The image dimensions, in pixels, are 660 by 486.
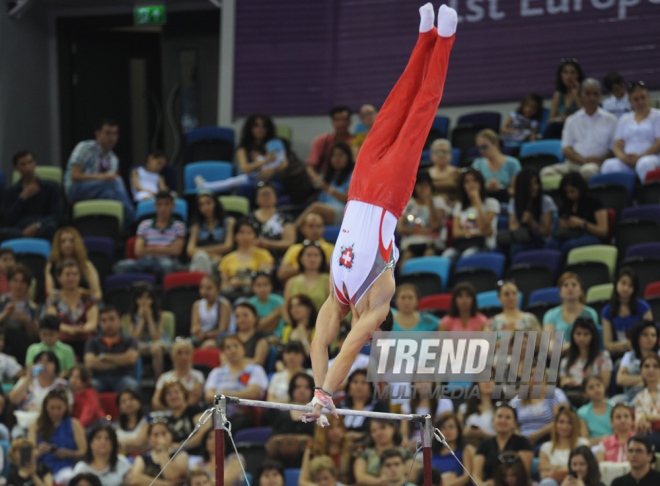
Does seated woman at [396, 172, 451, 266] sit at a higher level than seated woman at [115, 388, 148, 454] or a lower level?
higher

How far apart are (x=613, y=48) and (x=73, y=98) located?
21.9ft

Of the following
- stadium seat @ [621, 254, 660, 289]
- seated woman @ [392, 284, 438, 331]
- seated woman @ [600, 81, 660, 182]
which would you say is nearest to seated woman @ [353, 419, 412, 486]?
seated woman @ [392, 284, 438, 331]

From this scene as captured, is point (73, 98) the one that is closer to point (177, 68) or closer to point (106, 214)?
point (177, 68)

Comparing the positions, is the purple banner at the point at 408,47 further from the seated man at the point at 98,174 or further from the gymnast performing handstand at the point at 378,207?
the gymnast performing handstand at the point at 378,207

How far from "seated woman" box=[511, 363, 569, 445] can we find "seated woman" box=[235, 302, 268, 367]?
1878mm

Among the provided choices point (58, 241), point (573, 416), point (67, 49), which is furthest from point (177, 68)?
point (573, 416)

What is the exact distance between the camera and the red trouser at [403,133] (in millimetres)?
4520

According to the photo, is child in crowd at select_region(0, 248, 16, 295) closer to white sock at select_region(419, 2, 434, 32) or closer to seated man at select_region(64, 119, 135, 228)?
seated man at select_region(64, 119, 135, 228)

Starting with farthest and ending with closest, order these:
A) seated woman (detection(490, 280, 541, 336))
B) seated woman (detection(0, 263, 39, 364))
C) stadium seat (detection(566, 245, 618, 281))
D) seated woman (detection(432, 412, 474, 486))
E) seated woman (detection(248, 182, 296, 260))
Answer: seated woman (detection(248, 182, 296, 260)), seated woman (detection(0, 263, 39, 364)), stadium seat (detection(566, 245, 618, 281)), seated woman (detection(490, 280, 541, 336)), seated woman (detection(432, 412, 474, 486))

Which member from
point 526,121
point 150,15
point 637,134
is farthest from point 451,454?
point 150,15

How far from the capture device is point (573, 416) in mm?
6430

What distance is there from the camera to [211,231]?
8961 mm

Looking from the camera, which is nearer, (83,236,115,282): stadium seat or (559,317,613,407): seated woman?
(559,317,613,407): seated woman

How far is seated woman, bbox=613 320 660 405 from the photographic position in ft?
21.8
